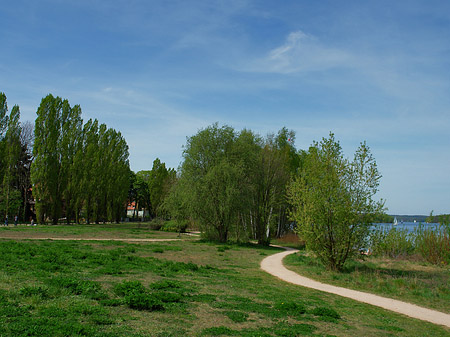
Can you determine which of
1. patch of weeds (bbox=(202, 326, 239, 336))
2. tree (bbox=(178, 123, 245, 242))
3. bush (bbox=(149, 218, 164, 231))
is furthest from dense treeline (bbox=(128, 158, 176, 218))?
patch of weeds (bbox=(202, 326, 239, 336))

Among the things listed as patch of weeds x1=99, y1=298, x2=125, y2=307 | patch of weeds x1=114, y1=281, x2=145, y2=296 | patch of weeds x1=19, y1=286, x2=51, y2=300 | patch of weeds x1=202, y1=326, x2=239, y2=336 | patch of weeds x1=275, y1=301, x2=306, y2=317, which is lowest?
patch of weeds x1=275, y1=301, x2=306, y2=317

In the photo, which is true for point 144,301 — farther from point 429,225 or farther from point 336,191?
point 429,225

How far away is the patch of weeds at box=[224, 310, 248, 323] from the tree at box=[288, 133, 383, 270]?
9956 millimetres

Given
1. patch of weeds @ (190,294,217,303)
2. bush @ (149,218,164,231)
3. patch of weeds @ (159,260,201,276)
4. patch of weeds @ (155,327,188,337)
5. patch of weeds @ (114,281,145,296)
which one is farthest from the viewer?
bush @ (149,218,164,231)

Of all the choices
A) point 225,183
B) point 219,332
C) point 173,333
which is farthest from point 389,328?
point 225,183

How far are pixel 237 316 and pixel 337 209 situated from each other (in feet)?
34.6

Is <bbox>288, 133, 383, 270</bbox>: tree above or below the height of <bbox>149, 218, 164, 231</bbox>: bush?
above

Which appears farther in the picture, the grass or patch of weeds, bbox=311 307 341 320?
the grass

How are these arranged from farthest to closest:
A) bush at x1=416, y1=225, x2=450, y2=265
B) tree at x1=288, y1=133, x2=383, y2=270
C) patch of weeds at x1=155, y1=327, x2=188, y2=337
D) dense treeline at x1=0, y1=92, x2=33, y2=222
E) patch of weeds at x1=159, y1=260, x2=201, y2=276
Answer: dense treeline at x1=0, y1=92, x2=33, y2=222 < bush at x1=416, y1=225, x2=450, y2=265 < tree at x1=288, y1=133, x2=383, y2=270 < patch of weeds at x1=159, y1=260, x2=201, y2=276 < patch of weeds at x1=155, y1=327, x2=188, y2=337

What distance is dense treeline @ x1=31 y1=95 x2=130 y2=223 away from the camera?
44625 millimetres

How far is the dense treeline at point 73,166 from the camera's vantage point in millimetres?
44625

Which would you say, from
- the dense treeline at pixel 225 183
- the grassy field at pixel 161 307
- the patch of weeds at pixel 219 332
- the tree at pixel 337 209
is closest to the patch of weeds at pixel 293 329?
the grassy field at pixel 161 307

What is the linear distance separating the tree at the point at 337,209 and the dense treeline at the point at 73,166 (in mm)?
37923

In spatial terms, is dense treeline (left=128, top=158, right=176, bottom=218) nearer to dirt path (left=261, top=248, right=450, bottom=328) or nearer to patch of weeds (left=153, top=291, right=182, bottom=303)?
dirt path (left=261, top=248, right=450, bottom=328)
